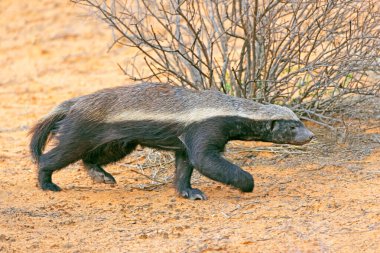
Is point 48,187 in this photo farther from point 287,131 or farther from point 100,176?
point 287,131

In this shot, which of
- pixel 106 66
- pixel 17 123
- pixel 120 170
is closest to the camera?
pixel 120 170

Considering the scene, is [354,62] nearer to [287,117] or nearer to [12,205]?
[287,117]

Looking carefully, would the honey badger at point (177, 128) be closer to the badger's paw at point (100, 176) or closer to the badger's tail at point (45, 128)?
the badger's tail at point (45, 128)

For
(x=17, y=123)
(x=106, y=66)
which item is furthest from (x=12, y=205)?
(x=106, y=66)

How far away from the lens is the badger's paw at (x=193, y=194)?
623cm

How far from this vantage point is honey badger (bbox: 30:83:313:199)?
6.05 metres

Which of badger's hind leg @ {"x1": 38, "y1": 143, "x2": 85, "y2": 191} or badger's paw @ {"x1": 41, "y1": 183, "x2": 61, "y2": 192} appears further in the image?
badger's paw @ {"x1": 41, "y1": 183, "x2": 61, "y2": 192}

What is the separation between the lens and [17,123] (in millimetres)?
9922

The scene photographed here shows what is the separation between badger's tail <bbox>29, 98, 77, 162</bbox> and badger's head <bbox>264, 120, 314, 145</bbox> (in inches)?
63.8

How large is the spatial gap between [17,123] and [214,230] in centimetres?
523

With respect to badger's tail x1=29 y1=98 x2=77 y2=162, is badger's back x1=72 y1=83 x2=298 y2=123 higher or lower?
higher

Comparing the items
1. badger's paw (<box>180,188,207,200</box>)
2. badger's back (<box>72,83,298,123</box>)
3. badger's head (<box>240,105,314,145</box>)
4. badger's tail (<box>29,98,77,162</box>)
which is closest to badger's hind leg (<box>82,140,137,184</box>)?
badger's back (<box>72,83,298,123</box>)

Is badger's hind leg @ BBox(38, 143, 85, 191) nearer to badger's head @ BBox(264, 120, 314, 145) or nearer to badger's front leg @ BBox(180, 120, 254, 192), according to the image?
badger's front leg @ BBox(180, 120, 254, 192)

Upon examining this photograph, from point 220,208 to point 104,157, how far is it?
131cm
